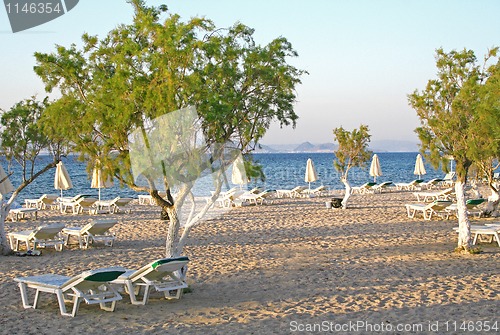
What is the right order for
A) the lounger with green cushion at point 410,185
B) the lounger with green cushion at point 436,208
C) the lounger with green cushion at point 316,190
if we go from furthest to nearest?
the lounger with green cushion at point 410,185 < the lounger with green cushion at point 316,190 < the lounger with green cushion at point 436,208

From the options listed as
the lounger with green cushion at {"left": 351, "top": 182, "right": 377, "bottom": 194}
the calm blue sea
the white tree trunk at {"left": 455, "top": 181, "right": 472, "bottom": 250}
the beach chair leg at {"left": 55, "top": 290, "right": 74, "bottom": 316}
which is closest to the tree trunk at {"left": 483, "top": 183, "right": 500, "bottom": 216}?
the white tree trunk at {"left": 455, "top": 181, "right": 472, "bottom": 250}

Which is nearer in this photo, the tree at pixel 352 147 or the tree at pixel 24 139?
the tree at pixel 24 139

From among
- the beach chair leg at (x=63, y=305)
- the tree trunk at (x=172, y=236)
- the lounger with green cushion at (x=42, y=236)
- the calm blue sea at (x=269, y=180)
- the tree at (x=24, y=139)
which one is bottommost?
the calm blue sea at (x=269, y=180)

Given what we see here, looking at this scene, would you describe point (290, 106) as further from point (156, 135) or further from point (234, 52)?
point (156, 135)

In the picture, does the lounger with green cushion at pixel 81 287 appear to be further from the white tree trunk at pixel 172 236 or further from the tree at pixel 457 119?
the tree at pixel 457 119

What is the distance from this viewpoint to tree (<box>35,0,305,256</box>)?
6.94m

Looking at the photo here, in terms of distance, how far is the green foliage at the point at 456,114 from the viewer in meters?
10.3

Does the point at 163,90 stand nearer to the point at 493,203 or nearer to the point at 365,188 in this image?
the point at 493,203

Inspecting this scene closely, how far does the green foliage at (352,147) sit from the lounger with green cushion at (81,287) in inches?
527

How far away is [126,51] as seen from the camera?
7105 mm

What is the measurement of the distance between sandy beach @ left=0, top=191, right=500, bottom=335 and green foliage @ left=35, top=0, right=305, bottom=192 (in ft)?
6.50

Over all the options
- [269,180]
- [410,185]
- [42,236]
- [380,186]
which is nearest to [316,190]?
[380,186]

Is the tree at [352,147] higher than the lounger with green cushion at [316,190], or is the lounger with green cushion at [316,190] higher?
the tree at [352,147]

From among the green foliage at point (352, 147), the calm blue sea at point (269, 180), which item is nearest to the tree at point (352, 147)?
the green foliage at point (352, 147)
